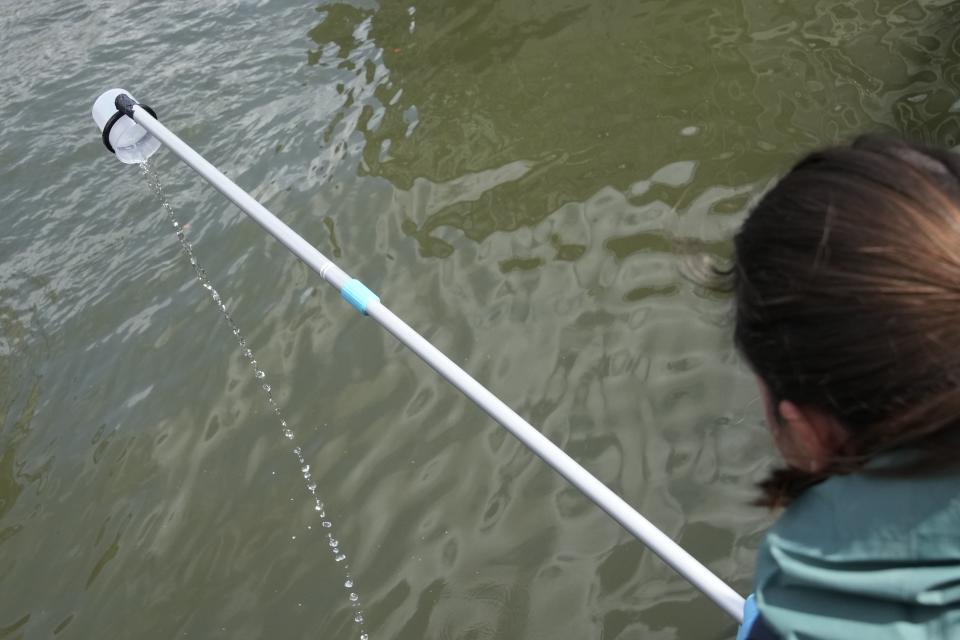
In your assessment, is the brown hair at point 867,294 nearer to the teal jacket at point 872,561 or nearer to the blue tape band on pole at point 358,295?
the teal jacket at point 872,561

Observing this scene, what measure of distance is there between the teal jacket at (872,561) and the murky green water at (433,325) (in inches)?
70.4

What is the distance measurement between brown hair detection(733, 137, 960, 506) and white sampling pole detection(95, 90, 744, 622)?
89 cm

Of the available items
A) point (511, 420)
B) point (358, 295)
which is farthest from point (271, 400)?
point (511, 420)

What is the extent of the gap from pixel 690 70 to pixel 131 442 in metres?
3.49

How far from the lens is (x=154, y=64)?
771cm

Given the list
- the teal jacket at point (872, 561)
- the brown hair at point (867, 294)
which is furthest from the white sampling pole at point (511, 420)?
the brown hair at point (867, 294)

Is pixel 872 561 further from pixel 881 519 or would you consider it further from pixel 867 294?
pixel 867 294

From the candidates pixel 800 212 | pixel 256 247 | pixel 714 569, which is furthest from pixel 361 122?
pixel 800 212

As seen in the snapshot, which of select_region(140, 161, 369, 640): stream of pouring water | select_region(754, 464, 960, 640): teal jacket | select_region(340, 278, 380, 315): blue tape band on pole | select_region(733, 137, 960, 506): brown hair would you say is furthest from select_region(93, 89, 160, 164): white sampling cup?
select_region(754, 464, 960, 640): teal jacket

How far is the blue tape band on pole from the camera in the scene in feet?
9.50

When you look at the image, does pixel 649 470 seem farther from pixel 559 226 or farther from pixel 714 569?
pixel 559 226

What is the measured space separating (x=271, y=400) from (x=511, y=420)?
218cm

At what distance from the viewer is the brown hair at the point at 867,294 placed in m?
1.17

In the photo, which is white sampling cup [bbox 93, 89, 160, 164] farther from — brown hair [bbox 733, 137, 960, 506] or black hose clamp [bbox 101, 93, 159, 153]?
brown hair [bbox 733, 137, 960, 506]
